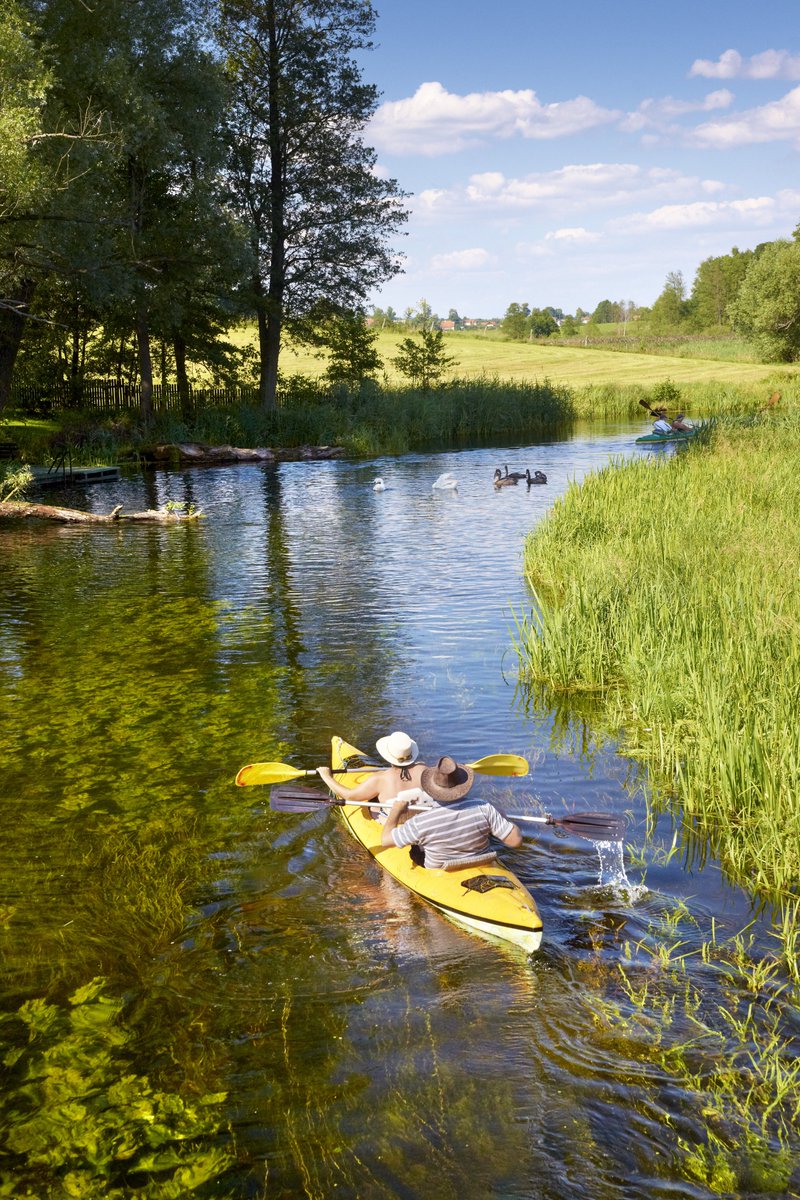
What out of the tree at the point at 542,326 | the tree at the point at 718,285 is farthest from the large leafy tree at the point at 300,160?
the tree at the point at 718,285

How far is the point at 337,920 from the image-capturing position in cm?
648

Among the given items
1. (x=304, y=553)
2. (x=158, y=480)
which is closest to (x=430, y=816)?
(x=304, y=553)

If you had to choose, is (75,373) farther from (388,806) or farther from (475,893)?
(475,893)

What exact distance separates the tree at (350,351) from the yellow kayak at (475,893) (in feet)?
133

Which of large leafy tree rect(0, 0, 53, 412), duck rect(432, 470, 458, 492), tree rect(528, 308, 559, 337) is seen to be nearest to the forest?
large leafy tree rect(0, 0, 53, 412)

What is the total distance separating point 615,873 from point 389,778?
5.57 feet

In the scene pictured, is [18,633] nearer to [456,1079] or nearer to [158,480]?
[456,1079]

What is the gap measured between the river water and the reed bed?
41 centimetres

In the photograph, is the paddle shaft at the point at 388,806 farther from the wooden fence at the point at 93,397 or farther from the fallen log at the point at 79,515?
the wooden fence at the point at 93,397

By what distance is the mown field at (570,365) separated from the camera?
217ft

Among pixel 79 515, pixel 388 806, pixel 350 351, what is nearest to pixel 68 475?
pixel 79 515

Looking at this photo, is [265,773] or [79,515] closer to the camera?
[265,773]

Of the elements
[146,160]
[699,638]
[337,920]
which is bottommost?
[337,920]

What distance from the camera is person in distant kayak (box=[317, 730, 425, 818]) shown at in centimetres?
715
